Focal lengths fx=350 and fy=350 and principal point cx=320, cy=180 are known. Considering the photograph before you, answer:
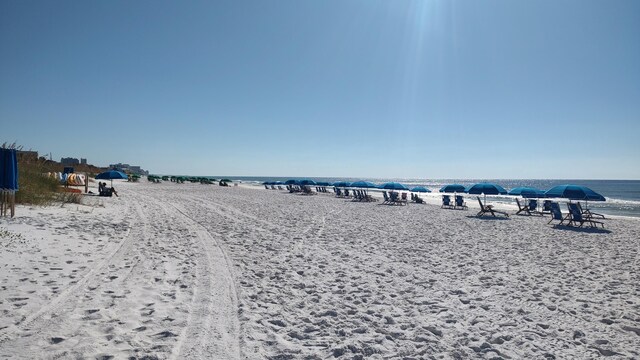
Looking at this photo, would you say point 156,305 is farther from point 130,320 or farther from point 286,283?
point 286,283

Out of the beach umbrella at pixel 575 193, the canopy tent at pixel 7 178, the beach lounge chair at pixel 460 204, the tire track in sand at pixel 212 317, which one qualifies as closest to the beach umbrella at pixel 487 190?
the beach umbrella at pixel 575 193

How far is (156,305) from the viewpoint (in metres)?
3.89

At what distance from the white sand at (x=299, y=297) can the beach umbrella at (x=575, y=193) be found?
5.85m

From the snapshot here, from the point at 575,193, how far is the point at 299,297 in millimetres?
13787

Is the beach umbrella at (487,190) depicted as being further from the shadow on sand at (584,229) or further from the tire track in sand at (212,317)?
the tire track in sand at (212,317)

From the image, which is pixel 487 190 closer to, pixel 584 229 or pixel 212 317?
pixel 584 229

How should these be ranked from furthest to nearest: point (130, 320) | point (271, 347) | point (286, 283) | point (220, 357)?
1. point (286, 283)
2. point (130, 320)
3. point (271, 347)
4. point (220, 357)

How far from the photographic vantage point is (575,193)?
44.9ft

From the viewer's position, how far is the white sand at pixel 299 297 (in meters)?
3.16

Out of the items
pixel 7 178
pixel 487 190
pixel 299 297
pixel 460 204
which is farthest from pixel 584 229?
pixel 7 178

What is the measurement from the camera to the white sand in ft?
10.4

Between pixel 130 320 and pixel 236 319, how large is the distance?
40.1 inches

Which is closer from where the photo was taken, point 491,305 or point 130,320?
point 130,320

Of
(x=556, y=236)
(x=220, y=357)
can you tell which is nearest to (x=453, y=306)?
(x=220, y=357)
